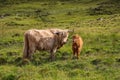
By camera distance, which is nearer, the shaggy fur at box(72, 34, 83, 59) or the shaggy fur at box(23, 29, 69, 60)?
the shaggy fur at box(23, 29, 69, 60)

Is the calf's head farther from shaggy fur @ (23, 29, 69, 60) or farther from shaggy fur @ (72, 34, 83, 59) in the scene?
shaggy fur @ (72, 34, 83, 59)

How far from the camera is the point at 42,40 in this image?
1962 centimetres

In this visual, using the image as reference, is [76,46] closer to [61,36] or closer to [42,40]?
[61,36]

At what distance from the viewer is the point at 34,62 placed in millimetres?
18859

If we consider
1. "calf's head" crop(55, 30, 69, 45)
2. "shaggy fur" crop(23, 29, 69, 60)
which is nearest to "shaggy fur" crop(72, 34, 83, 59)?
"calf's head" crop(55, 30, 69, 45)

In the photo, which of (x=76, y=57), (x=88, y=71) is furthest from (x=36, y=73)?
(x=76, y=57)

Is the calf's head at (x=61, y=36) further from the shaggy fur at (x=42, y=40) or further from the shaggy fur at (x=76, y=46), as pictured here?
the shaggy fur at (x=76, y=46)

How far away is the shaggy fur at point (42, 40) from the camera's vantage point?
62.8ft

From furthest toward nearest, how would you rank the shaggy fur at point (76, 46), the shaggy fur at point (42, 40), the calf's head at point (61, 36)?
the calf's head at point (61, 36)
the shaggy fur at point (76, 46)
the shaggy fur at point (42, 40)

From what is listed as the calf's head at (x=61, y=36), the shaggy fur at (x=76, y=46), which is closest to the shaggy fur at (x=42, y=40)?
the calf's head at (x=61, y=36)

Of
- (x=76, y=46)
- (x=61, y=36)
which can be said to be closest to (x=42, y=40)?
(x=61, y=36)

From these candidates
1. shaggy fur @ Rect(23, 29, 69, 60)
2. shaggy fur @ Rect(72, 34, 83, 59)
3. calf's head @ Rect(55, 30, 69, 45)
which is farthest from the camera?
calf's head @ Rect(55, 30, 69, 45)

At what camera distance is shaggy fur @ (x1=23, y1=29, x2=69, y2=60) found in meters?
19.1

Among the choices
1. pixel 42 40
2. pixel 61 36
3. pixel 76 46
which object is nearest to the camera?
pixel 76 46
